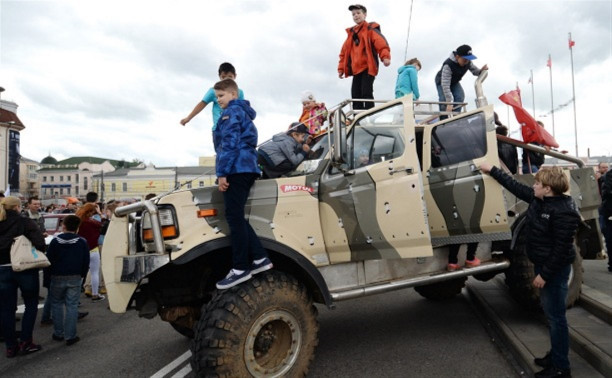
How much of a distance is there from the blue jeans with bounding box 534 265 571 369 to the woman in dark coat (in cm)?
562

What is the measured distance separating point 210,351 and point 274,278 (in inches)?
29.9

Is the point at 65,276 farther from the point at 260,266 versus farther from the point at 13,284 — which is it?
the point at 260,266

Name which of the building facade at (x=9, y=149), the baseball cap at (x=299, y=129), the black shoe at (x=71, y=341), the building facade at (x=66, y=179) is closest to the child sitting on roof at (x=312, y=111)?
the baseball cap at (x=299, y=129)

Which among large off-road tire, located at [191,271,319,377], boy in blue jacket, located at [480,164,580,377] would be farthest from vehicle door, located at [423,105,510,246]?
large off-road tire, located at [191,271,319,377]

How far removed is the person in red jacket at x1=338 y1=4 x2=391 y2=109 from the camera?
6027 mm

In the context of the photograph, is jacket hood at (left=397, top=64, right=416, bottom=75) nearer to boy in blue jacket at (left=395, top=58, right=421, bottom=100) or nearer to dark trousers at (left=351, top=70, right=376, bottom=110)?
boy in blue jacket at (left=395, top=58, right=421, bottom=100)

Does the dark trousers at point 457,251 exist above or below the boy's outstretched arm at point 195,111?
below

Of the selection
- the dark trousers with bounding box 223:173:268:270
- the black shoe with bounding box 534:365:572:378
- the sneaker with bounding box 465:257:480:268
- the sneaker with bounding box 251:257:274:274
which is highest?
the dark trousers with bounding box 223:173:268:270

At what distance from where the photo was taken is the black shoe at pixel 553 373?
11.7 feet

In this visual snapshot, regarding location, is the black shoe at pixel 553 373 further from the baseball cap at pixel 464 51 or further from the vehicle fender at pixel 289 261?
the baseball cap at pixel 464 51

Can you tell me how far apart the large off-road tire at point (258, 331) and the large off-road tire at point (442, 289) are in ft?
11.3

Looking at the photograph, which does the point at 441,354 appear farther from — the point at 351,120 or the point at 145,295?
the point at 145,295

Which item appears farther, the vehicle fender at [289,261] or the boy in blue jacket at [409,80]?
the boy in blue jacket at [409,80]

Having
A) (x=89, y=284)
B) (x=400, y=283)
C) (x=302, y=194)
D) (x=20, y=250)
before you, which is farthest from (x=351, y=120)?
(x=89, y=284)
